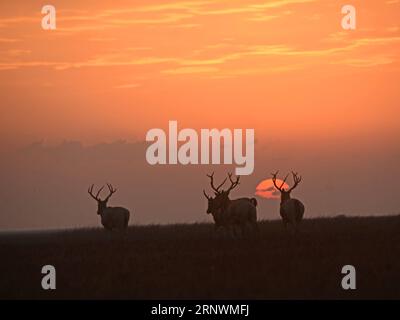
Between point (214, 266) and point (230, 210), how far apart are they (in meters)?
6.08

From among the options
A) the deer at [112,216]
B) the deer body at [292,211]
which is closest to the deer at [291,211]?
the deer body at [292,211]

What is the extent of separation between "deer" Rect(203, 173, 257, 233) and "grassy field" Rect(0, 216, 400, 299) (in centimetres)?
66

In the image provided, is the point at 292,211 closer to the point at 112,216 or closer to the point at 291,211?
the point at 291,211

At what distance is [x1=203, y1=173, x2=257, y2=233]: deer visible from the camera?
86.4 ft

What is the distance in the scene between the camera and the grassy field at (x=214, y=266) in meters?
18.9

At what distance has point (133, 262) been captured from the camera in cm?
2130

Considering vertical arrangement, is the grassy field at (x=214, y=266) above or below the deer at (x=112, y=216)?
below

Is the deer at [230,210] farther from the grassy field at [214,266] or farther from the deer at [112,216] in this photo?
the deer at [112,216]

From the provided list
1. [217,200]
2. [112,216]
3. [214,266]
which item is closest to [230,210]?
[217,200]

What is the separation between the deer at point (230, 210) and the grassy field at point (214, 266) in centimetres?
66

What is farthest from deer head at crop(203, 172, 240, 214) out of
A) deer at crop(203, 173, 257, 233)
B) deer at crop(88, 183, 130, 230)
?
deer at crop(88, 183, 130, 230)
